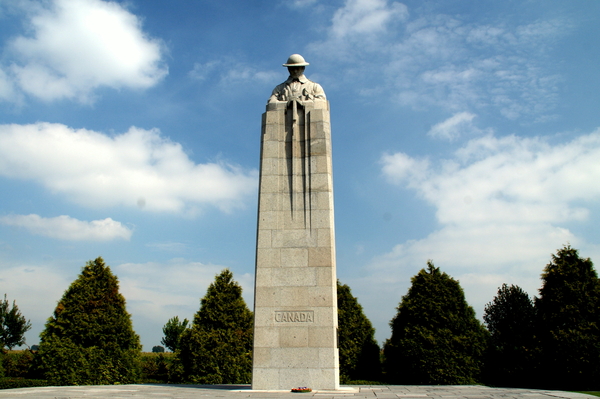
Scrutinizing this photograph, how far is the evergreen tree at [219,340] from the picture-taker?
69.2ft

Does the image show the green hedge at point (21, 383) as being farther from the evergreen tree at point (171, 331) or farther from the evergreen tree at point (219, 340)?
the evergreen tree at point (171, 331)

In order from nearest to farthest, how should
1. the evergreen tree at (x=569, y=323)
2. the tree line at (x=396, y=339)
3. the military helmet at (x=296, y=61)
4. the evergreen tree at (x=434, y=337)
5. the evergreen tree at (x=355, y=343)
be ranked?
1. the military helmet at (x=296, y=61)
2. the evergreen tree at (x=569, y=323)
3. the tree line at (x=396, y=339)
4. the evergreen tree at (x=434, y=337)
5. the evergreen tree at (x=355, y=343)

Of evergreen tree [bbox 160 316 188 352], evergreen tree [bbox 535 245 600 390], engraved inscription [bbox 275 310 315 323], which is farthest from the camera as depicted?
evergreen tree [bbox 160 316 188 352]

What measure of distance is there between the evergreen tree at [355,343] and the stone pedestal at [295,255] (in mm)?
9095

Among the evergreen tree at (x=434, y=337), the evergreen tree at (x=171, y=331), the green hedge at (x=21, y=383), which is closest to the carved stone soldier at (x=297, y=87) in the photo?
the evergreen tree at (x=434, y=337)

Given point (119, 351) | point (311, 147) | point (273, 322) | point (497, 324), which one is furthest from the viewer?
point (497, 324)

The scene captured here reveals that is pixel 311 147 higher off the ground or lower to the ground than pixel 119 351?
higher

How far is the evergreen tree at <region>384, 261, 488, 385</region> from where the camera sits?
66.6 feet

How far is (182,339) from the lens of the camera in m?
22.0

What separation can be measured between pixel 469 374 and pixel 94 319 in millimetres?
17922

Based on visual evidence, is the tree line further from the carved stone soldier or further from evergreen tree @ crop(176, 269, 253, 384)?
the carved stone soldier

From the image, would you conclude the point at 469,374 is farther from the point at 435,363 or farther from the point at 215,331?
the point at 215,331

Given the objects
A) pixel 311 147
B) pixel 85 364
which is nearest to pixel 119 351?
pixel 85 364

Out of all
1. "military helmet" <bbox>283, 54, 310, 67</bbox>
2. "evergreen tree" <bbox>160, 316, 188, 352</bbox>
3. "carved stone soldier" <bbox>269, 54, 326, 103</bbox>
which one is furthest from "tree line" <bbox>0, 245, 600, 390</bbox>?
"evergreen tree" <bbox>160, 316, 188, 352</bbox>
